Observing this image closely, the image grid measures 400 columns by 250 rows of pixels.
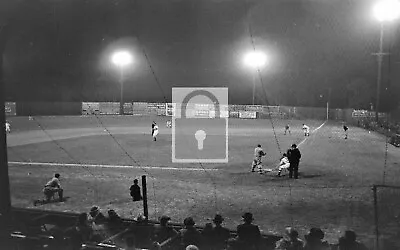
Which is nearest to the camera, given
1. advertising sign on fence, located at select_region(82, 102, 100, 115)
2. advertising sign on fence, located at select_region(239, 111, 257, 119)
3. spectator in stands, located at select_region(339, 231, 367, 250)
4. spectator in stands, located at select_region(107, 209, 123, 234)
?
spectator in stands, located at select_region(339, 231, 367, 250)

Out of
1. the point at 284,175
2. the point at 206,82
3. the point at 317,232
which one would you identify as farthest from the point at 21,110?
the point at 317,232

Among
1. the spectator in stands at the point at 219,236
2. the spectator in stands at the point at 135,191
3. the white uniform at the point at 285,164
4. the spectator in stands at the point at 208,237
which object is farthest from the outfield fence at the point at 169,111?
the spectator in stands at the point at 208,237

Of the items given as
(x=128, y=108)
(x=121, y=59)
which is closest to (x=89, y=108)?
(x=128, y=108)

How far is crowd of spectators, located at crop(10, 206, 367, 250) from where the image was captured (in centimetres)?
670

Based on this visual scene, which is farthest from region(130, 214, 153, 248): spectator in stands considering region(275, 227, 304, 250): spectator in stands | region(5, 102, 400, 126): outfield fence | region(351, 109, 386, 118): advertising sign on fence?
region(351, 109, 386, 118): advertising sign on fence

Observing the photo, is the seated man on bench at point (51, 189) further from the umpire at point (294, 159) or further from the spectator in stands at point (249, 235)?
the umpire at point (294, 159)

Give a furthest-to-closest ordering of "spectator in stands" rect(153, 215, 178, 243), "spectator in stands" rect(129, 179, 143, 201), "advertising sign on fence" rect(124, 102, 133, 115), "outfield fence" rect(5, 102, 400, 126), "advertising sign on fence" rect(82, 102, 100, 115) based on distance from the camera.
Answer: "advertising sign on fence" rect(124, 102, 133, 115)
"advertising sign on fence" rect(82, 102, 100, 115)
"outfield fence" rect(5, 102, 400, 126)
"spectator in stands" rect(129, 179, 143, 201)
"spectator in stands" rect(153, 215, 178, 243)

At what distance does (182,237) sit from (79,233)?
1.95 m

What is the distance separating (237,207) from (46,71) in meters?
42.8

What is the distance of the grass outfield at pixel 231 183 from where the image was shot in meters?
12.3

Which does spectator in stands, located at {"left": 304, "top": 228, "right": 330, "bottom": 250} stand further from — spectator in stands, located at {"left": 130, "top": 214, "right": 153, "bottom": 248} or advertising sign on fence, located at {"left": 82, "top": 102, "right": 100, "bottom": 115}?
advertising sign on fence, located at {"left": 82, "top": 102, "right": 100, "bottom": 115}

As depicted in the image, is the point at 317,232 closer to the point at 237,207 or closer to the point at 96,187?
the point at 237,207

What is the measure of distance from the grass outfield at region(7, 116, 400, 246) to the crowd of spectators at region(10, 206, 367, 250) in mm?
3590

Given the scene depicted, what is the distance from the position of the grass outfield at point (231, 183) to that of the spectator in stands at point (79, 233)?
15.6 feet
